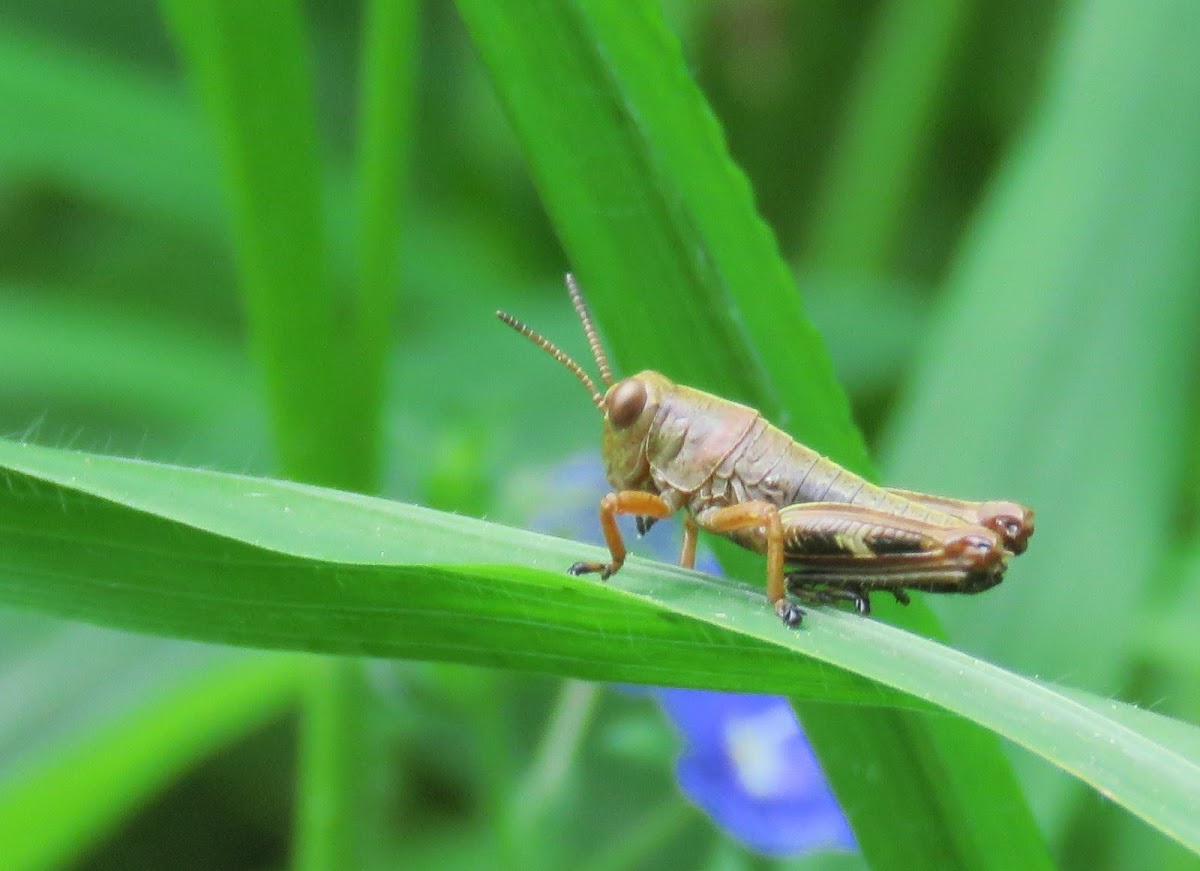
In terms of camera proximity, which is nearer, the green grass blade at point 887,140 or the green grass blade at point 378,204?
the green grass blade at point 378,204

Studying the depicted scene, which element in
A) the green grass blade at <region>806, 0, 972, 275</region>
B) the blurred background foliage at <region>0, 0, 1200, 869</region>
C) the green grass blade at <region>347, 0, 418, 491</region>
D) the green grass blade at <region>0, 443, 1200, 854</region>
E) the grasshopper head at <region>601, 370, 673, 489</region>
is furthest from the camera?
the green grass blade at <region>806, 0, 972, 275</region>

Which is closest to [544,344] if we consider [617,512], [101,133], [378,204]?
[617,512]

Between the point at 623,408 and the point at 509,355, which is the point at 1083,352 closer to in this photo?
the point at 623,408

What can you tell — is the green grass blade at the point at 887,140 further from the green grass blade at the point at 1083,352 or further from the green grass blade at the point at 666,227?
the green grass blade at the point at 666,227

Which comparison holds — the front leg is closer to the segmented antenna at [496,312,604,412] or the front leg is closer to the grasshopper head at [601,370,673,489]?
the grasshopper head at [601,370,673,489]

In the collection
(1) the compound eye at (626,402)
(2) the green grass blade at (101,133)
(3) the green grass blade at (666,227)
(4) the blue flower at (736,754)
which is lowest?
(4) the blue flower at (736,754)

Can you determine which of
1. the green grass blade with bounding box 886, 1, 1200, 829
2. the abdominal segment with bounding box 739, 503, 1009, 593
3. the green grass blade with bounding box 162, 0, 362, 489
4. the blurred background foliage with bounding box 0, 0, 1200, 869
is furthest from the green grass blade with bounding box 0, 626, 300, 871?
the green grass blade with bounding box 886, 1, 1200, 829

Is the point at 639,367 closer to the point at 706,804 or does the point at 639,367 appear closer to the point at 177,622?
the point at 177,622

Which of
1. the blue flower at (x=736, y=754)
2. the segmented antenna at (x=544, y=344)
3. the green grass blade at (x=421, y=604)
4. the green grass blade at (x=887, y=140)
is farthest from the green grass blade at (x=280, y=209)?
the green grass blade at (x=887, y=140)

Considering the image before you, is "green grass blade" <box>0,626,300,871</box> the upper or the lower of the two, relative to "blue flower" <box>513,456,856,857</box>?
lower
